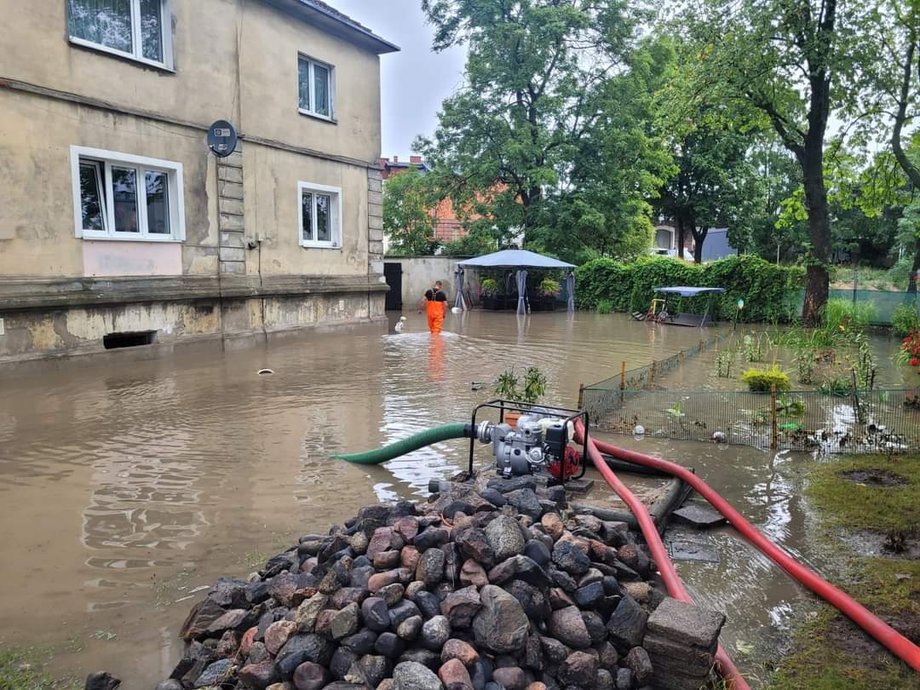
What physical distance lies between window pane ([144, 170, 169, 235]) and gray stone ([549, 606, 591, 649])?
469 inches

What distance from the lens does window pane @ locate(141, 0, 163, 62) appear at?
1254 centimetres

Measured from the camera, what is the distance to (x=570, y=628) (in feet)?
10.6

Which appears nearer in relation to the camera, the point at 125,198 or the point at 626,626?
the point at 626,626

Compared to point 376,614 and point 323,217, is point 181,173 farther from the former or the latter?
point 376,614

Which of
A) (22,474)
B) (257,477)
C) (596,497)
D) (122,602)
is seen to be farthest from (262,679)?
(22,474)

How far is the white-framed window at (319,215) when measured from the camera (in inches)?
646

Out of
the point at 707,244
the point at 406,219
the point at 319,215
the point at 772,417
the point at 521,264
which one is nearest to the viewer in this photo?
the point at 772,417

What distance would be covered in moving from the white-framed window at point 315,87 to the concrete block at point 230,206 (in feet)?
10.1

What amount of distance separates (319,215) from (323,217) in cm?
14

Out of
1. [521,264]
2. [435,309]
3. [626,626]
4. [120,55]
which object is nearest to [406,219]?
[521,264]

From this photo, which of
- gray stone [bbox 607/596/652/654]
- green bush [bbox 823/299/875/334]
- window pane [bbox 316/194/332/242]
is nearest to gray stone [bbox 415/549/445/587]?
gray stone [bbox 607/596/652/654]

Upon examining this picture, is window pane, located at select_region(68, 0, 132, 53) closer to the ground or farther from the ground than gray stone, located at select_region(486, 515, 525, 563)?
farther from the ground

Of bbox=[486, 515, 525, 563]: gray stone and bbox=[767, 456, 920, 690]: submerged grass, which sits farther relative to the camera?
bbox=[486, 515, 525, 563]: gray stone

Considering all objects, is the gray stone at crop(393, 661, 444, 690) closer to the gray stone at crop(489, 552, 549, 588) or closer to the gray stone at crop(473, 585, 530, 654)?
the gray stone at crop(473, 585, 530, 654)
